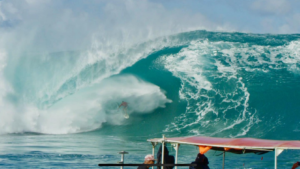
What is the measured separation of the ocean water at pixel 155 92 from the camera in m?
21.0

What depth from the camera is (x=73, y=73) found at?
88.1ft

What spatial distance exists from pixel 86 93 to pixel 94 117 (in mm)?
2149

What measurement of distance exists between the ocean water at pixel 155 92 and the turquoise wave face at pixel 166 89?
6cm

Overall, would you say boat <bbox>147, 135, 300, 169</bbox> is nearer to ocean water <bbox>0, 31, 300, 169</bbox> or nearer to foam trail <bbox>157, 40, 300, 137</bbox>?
ocean water <bbox>0, 31, 300, 169</bbox>

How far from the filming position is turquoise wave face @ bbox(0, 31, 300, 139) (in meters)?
22.0

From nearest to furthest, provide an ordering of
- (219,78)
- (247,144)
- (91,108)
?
(247,144), (91,108), (219,78)

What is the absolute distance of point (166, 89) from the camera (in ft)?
81.9

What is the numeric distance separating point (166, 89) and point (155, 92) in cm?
72

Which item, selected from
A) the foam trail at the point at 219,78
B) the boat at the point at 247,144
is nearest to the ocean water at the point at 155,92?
the foam trail at the point at 219,78

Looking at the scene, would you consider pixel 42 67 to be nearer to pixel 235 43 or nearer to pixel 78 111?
pixel 78 111

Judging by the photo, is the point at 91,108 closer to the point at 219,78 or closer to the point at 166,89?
the point at 166,89

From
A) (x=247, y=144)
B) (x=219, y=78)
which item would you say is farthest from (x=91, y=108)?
(x=247, y=144)

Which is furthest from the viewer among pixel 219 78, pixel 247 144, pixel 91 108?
pixel 219 78

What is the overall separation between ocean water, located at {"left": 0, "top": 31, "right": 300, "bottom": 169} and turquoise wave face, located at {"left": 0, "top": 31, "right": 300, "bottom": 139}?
60 mm
